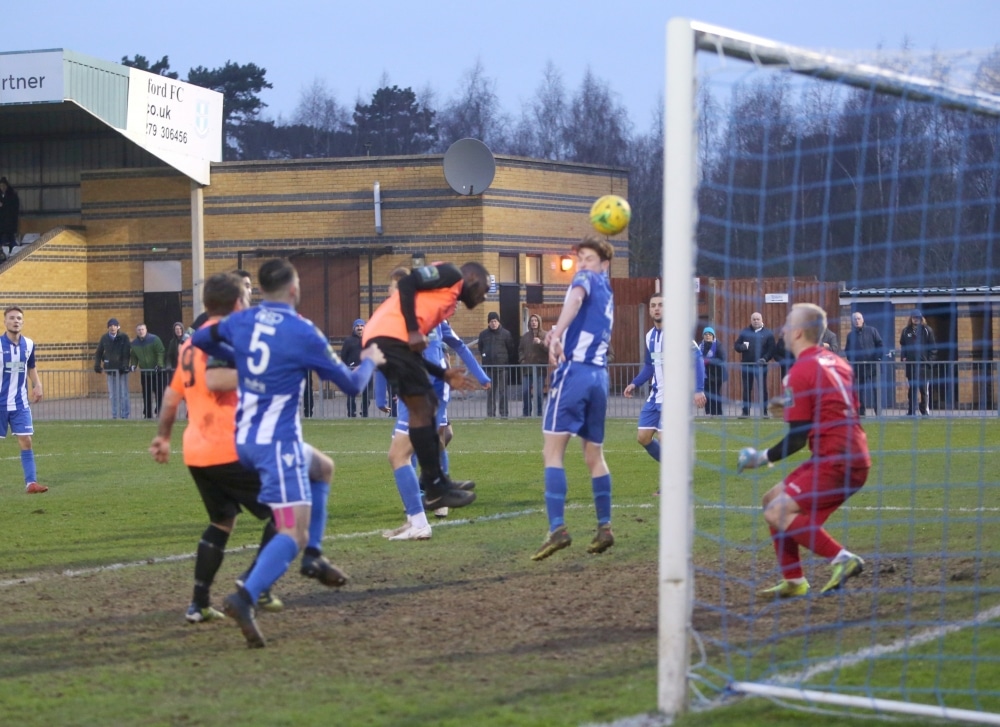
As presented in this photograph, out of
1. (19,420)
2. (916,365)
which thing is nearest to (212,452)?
(19,420)

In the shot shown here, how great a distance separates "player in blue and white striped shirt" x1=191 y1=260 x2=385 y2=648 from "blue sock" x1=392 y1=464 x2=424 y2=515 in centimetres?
314

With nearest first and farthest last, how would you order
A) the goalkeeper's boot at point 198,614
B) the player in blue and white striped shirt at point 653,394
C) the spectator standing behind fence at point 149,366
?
the goalkeeper's boot at point 198,614, the player in blue and white striped shirt at point 653,394, the spectator standing behind fence at point 149,366

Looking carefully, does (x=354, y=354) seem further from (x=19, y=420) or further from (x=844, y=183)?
(x=844, y=183)

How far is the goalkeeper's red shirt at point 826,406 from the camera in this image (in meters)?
6.83

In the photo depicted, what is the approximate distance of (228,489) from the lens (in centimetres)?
671

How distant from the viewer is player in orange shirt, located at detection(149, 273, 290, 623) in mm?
6605

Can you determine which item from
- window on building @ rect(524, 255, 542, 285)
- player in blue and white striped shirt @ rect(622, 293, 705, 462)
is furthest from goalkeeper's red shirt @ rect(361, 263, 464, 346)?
window on building @ rect(524, 255, 542, 285)

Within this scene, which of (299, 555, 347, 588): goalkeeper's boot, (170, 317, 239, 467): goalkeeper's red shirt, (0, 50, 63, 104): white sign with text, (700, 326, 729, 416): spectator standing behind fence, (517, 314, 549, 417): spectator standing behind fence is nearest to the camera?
(299, 555, 347, 588): goalkeeper's boot

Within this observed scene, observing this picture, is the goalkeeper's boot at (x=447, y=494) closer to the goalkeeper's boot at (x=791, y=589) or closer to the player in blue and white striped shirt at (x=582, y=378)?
the player in blue and white striped shirt at (x=582, y=378)

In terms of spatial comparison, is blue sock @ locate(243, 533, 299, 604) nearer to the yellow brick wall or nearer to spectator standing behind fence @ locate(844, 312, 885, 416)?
spectator standing behind fence @ locate(844, 312, 885, 416)

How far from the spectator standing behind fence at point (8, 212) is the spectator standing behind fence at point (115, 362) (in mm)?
12115

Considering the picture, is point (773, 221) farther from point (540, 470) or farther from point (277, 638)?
point (540, 470)

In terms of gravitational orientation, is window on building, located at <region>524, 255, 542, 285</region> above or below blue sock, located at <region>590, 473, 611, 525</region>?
above

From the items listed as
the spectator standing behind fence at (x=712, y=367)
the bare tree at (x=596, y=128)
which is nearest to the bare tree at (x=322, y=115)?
the bare tree at (x=596, y=128)
